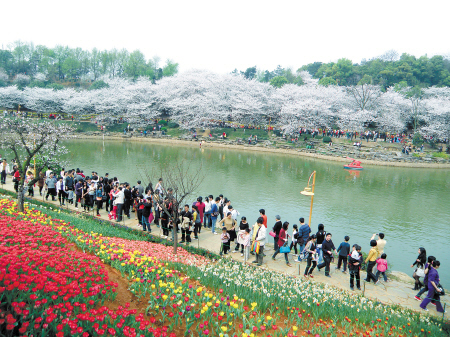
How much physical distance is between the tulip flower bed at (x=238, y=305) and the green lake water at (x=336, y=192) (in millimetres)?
5775

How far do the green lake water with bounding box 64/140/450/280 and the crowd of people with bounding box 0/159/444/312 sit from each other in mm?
2021

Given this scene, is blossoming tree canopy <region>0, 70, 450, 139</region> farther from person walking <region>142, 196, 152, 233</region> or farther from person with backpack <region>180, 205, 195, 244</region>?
person with backpack <region>180, 205, 195, 244</region>

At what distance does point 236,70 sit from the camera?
90938mm

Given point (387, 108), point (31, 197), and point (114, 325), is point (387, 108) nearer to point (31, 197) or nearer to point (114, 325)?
point (31, 197)

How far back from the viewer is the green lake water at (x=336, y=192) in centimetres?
1380

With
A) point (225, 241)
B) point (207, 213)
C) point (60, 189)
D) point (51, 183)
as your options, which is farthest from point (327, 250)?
point (51, 183)

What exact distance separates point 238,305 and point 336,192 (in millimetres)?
18257

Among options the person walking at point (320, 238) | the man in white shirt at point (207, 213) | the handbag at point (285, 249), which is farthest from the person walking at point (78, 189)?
the person walking at point (320, 238)

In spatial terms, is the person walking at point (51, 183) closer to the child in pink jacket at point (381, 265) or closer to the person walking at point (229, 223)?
the person walking at point (229, 223)

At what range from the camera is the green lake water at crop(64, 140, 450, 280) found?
543 inches

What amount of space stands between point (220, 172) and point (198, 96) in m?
29.8

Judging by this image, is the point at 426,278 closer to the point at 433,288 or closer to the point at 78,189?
the point at 433,288

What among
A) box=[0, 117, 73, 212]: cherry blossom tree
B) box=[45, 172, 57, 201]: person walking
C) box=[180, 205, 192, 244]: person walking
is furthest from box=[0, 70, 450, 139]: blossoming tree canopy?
box=[180, 205, 192, 244]: person walking

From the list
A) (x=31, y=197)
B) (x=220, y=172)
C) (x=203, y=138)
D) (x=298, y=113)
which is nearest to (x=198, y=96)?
(x=203, y=138)
